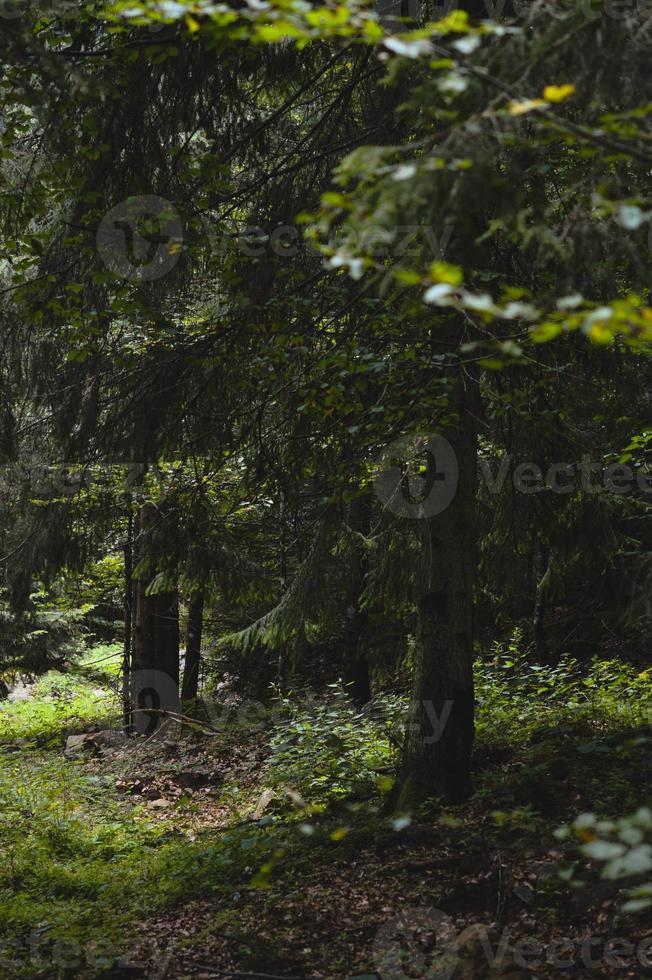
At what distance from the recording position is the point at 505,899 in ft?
13.4

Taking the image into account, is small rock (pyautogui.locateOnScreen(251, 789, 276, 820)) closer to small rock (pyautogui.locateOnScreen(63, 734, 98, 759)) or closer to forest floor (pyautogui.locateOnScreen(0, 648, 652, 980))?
forest floor (pyautogui.locateOnScreen(0, 648, 652, 980))

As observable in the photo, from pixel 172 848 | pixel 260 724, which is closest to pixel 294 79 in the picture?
pixel 172 848

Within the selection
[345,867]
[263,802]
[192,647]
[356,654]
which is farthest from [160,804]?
[192,647]

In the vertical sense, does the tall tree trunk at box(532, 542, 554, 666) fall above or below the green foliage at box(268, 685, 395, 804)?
above

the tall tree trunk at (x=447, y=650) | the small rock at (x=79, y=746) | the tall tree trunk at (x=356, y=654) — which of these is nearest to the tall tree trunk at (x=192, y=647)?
the small rock at (x=79, y=746)

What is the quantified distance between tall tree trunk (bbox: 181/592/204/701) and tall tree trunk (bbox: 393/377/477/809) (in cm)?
692

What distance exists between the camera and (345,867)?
4980 millimetres

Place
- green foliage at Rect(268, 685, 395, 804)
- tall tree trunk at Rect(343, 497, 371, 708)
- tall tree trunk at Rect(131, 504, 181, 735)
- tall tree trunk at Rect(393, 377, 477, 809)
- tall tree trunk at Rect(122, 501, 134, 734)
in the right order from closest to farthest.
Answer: tall tree trunk at Rect(393, 377, 477, 809) < green foliage at Rect(268, 685, 395, 804) < tall tree trunk at Rect(343, 497, 371, 708) < tall tree trunk at Rect(122, 501, 134, 734) < tall tree trunk at Rect(131, 504, 181, 735)

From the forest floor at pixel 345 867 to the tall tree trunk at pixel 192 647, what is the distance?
401 centimetres

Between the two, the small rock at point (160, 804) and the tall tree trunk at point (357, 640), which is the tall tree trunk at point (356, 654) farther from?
the small rock at point (160, 804)

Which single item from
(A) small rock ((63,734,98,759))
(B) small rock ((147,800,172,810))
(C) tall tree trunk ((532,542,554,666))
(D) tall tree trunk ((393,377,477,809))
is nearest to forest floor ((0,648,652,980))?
(B) small rock ((147,800,172,810))

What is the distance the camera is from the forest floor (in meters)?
3.83

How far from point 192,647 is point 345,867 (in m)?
7.97

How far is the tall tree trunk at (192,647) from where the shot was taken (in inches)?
486
